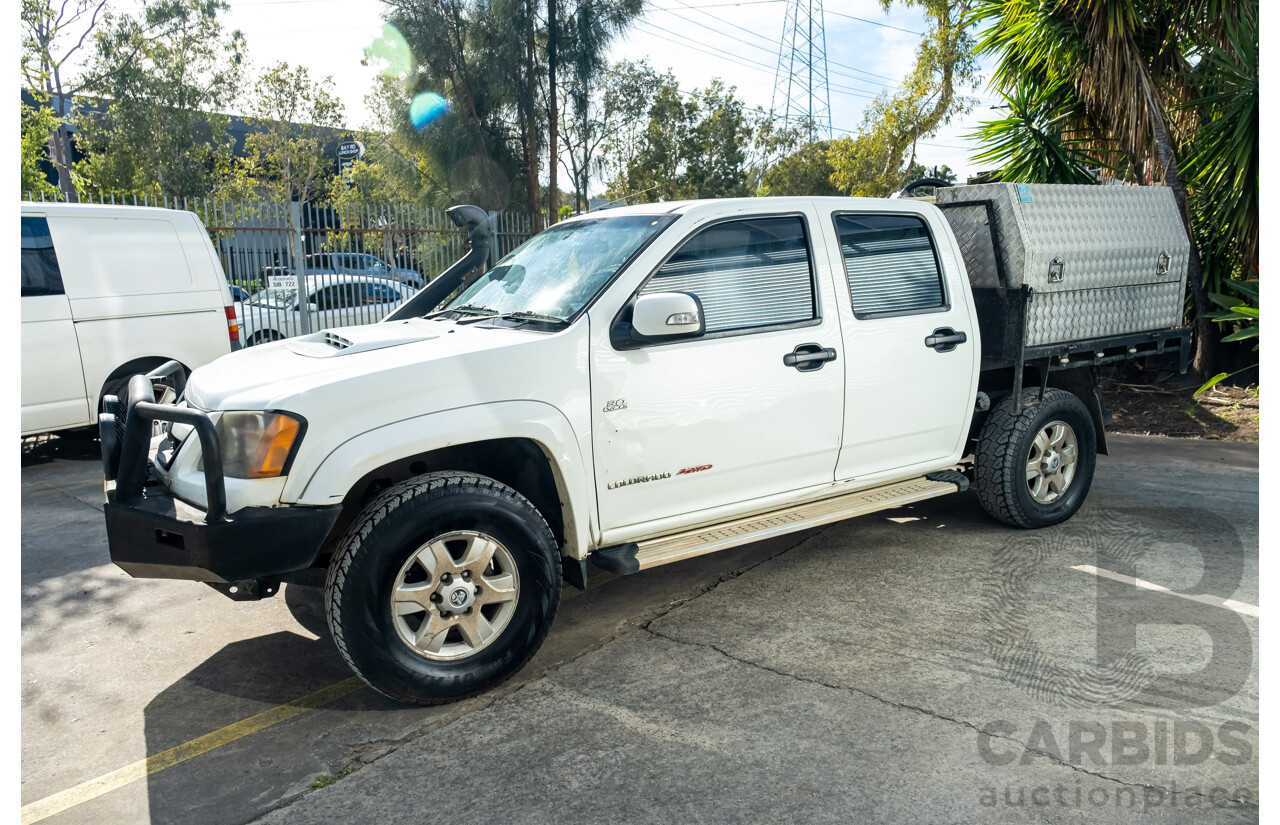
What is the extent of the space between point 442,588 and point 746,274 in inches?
78.2

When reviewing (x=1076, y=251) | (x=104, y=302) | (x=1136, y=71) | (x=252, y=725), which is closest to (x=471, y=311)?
(x=252, y=725)

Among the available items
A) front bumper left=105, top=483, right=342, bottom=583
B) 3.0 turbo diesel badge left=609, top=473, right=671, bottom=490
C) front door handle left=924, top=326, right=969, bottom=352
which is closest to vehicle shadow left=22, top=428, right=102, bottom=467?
front bumper left=105, top=483, right=342, bottom=583

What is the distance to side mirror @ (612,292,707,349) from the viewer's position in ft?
12.6

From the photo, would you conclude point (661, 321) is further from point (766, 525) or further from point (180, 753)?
point (180, 753)

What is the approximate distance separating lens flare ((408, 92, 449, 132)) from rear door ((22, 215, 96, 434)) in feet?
46.5

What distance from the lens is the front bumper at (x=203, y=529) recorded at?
10.7 feet

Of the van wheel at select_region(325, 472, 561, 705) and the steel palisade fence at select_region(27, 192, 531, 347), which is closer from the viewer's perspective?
the van wheel at select_region(325, 472, 561, 705)

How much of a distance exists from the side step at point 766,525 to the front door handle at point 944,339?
2.45 ft

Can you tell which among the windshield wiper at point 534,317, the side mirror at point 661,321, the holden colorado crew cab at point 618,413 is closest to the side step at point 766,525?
the holden colorado crew cab at point 618,413

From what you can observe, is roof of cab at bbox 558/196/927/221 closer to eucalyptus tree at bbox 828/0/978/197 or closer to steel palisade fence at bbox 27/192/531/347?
steel palisade fence at bbox 27/192/531/347

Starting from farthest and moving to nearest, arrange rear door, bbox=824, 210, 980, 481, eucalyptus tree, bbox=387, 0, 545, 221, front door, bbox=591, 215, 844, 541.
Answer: eucalyptus tree, bbox=387, 0, 545, 221, rear door, bbox=824, 210, 980, 481, front door, bbox=591, 215, 844, 541

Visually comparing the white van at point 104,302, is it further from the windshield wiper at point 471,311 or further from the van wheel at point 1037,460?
the van wheel at point 1037,460

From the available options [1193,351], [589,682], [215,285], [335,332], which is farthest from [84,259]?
[1193,351]

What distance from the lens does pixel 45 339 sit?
7.35 meters
